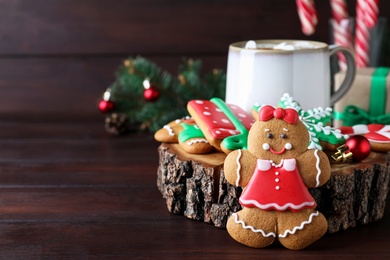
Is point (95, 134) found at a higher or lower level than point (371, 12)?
lower

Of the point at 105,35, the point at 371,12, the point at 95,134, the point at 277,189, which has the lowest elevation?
the point at 95,134

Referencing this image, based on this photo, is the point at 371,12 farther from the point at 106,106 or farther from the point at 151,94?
the point at 106,106

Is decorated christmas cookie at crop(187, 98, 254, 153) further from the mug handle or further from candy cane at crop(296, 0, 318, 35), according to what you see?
candy cane at crop(296, 0, 318, 35)

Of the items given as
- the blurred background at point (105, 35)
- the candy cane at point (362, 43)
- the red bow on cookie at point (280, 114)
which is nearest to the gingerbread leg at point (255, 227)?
the red bow on cookie at point (280, 114)

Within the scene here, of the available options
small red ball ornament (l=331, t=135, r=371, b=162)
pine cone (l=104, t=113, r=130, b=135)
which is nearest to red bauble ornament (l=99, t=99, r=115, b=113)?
pine cone (l=104, t=113, r=130, b=135)

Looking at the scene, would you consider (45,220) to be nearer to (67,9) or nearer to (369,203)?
(369,203)

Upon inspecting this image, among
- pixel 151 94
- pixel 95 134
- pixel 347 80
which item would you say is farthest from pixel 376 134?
pixel 95 134

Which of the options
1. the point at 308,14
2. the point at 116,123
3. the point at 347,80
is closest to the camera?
the point at 347,80

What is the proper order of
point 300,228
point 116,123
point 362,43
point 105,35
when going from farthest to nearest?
point 105,35
point 116,123
point 362,43
point 300,228
